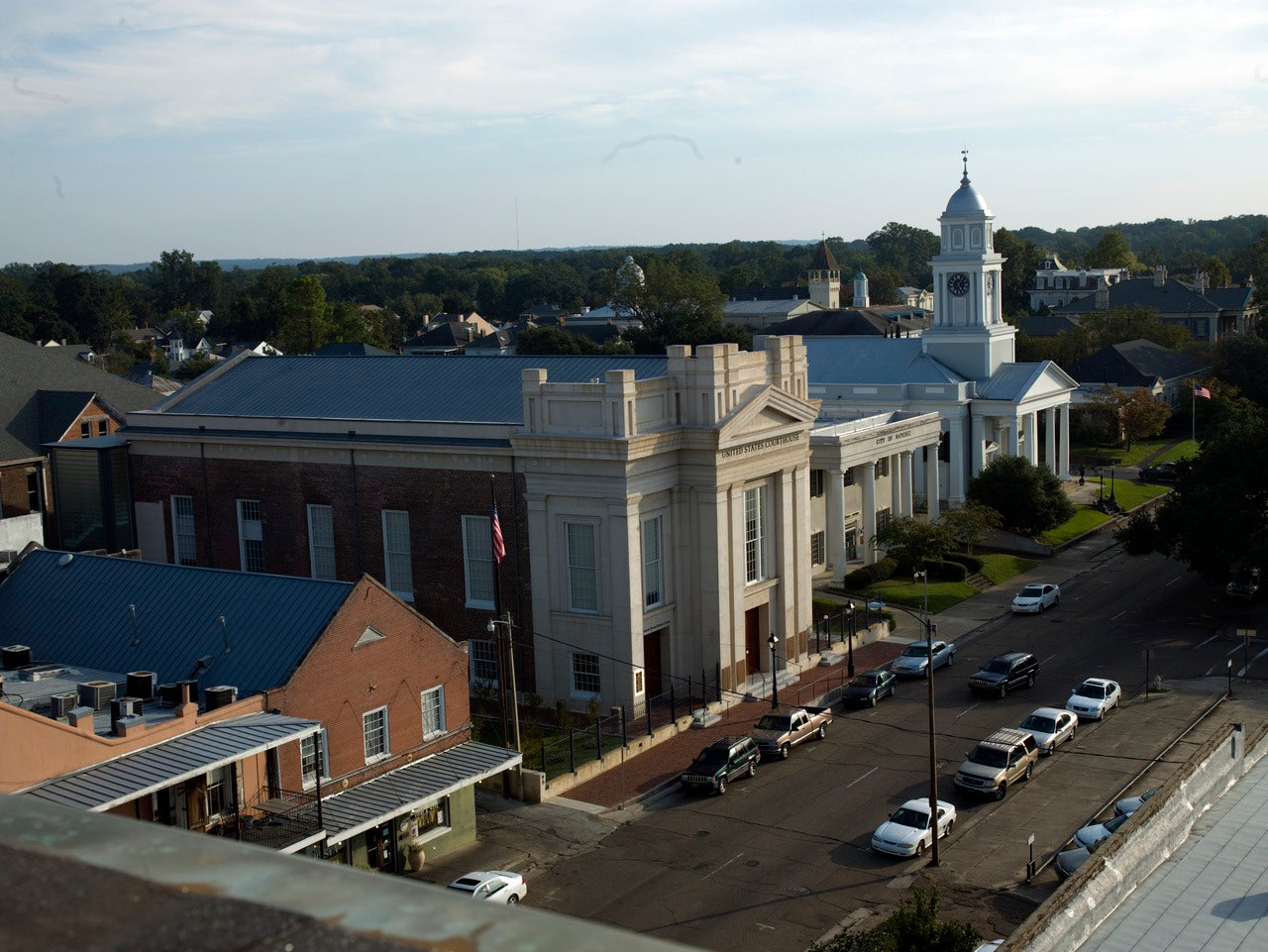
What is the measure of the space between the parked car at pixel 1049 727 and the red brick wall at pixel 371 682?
18.5 meters

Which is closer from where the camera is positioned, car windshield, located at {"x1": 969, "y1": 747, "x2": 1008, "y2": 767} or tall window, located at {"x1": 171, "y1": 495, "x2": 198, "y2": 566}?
car windshield, located at {"x1": 969, "y1": 747, "x2": 1008, "y2": 767}

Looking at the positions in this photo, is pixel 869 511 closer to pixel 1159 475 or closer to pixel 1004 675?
pixel 1004 675

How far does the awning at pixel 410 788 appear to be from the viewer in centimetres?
3200

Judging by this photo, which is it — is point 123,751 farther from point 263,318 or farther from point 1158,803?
point 263,318

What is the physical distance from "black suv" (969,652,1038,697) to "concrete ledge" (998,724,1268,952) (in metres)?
22.2

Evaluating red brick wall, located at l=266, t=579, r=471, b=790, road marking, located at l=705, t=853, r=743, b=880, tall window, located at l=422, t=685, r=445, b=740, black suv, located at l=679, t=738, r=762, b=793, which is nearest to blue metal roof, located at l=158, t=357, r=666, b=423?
red brick wall, located at l=266, t=579, r=471, b=790

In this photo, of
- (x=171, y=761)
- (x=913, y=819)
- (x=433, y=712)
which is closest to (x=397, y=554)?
(x=433, y=712)

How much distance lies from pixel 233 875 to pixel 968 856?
112 feet

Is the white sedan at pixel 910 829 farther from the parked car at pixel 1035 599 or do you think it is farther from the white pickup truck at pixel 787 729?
the parked car at pixel 1035 599

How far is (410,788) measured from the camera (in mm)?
34500

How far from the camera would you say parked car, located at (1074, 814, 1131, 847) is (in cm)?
3338

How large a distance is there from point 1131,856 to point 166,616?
27.0 meters

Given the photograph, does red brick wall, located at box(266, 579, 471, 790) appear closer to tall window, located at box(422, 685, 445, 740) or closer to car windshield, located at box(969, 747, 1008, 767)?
tall window, located at box(422, 685, 445, 740)

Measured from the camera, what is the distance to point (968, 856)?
35.0 meters
